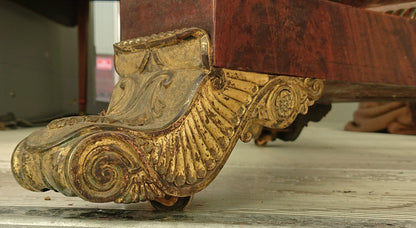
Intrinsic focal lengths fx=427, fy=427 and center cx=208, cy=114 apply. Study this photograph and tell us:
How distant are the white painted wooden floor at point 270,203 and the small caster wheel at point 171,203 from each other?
0.01 metres

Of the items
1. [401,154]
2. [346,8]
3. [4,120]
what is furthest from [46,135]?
[4,120]

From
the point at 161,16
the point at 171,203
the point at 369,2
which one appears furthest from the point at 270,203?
the point at 369,2

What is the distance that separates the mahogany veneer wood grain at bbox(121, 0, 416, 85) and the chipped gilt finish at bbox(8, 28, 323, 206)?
22 millimetres

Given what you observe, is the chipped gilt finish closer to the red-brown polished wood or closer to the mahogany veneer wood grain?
the mahogany veneer wood grain

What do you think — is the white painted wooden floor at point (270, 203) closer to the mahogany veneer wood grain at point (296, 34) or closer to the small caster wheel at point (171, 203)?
the small caster wheel at point (171, 203)

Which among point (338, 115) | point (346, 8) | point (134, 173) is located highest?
point (346, 8)

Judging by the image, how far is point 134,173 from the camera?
17.0 inches

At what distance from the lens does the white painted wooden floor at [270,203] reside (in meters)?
0.47

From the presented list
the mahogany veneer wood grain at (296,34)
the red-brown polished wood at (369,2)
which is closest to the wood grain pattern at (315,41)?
the mahogany veneer wood grain at (296,34)

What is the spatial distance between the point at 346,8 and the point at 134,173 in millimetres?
397

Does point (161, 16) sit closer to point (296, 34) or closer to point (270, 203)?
point (296, 34)

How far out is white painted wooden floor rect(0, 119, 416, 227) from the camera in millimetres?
469

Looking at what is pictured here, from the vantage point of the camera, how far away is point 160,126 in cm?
47

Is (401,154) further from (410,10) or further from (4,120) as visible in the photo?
(4,120)
